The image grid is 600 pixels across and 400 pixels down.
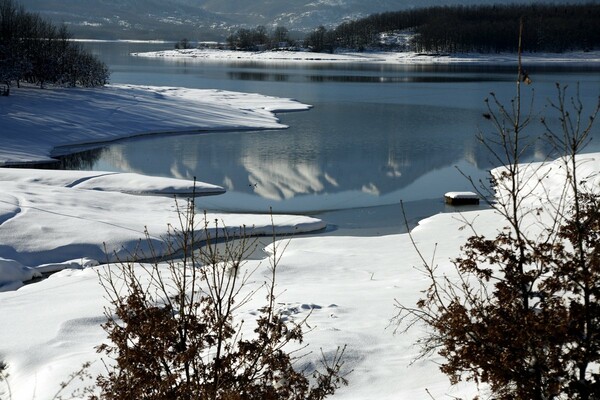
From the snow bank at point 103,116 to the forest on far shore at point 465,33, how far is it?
69.2m

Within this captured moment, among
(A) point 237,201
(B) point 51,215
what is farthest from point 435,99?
(B) point 51,215

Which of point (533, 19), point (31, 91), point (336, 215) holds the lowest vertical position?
point (336, 215)

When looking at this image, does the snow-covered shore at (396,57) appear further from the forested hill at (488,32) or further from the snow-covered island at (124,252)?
the snow-covered island at (124,252)

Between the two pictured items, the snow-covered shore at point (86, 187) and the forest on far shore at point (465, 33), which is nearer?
the snow-covered shore at point (86, 187)

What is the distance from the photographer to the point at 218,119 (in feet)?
97.1

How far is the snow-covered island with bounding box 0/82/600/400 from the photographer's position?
665 cm

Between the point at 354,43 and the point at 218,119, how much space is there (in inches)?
3241

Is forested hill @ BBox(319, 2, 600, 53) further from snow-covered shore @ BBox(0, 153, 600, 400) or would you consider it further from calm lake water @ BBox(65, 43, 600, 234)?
snow-covered shore @ BBox(0, 153, 600, 400)

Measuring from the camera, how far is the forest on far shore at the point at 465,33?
3925 inches

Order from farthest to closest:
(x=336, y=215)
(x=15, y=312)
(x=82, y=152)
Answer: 1. (x=82, y=152)
2. (x=336, y=215)
3. (x=15, y=312)

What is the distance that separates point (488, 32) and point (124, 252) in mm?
95552

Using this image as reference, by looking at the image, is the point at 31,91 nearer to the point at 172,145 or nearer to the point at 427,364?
the point at 172,145

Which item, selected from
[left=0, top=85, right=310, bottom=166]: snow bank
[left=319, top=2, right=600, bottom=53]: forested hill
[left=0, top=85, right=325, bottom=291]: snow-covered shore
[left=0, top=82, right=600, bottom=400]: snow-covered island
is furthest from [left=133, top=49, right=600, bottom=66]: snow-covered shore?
[left=0, top=82, right=600, bottom=400]: snow-covered island

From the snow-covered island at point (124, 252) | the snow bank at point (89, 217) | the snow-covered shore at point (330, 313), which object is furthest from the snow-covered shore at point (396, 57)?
the snow-covered shore at point (330, 313)
